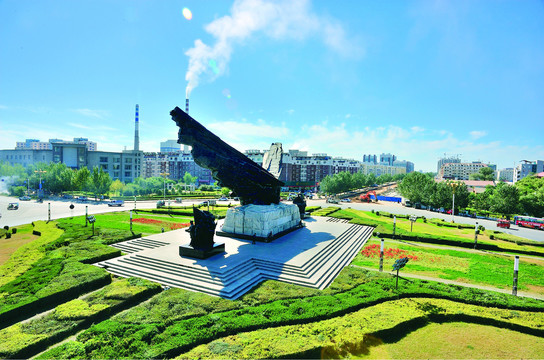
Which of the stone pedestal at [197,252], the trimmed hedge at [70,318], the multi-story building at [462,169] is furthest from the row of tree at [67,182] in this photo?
the multi-story building at [462,169]

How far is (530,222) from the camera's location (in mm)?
37375

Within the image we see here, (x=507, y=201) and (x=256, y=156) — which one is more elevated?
(x=256, y=156)

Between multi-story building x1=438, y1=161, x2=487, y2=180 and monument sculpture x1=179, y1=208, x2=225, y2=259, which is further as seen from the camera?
multi-story building x1=438, y1=161, x2=487, y2=180

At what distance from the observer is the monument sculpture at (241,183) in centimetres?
1855

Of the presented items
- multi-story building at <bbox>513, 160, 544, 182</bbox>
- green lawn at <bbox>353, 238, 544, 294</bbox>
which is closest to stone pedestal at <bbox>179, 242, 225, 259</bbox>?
green lawn at <bbox>353, 238, 544, 294</bbox>

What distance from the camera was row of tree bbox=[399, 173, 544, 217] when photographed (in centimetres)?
4119

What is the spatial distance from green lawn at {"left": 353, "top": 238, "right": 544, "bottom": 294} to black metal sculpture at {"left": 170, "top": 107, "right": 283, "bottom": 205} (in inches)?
389

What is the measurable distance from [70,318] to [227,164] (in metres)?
13.1

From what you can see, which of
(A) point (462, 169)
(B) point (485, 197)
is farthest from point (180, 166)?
(A) point (462, 169)

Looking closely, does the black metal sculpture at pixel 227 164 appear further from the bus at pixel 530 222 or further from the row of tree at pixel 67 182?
the bus at pixel 530 222

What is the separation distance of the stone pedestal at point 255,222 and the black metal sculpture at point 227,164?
1.39m

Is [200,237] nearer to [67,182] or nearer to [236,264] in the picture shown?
[236,264]

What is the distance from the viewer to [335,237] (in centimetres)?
2411

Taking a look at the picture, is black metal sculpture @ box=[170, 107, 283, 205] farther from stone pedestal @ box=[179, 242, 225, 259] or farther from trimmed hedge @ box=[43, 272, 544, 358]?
trimmed hedge @ box=[43, 272, 544, 358]
